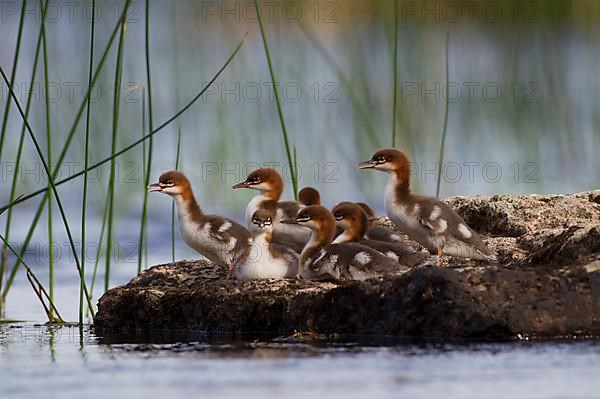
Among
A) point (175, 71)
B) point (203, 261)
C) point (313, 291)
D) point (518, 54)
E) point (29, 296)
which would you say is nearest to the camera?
point (313, 291)

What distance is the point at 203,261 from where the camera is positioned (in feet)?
25.4

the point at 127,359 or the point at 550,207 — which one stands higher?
the point at 550,207

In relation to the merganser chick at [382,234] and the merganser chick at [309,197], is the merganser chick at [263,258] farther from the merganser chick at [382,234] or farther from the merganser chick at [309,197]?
the merganser chick at [309,197]

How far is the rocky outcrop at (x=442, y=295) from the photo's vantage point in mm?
5504

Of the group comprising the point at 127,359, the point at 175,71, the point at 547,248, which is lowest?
the point at 127,359

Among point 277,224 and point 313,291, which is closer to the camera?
point 313,291

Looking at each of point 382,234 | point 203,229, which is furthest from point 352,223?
point 203,229

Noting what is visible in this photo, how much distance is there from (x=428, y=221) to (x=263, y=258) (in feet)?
3.37

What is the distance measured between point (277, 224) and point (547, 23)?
3.96 m

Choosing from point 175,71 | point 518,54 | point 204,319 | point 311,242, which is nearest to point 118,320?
point 204,319

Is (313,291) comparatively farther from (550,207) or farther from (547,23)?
(547,23)

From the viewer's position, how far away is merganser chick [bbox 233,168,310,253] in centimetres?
772

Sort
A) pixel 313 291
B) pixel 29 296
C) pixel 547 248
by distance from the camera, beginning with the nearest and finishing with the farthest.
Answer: pixel 313 291, pixel 547 248, pixel 29 296

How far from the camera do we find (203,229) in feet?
25.0
